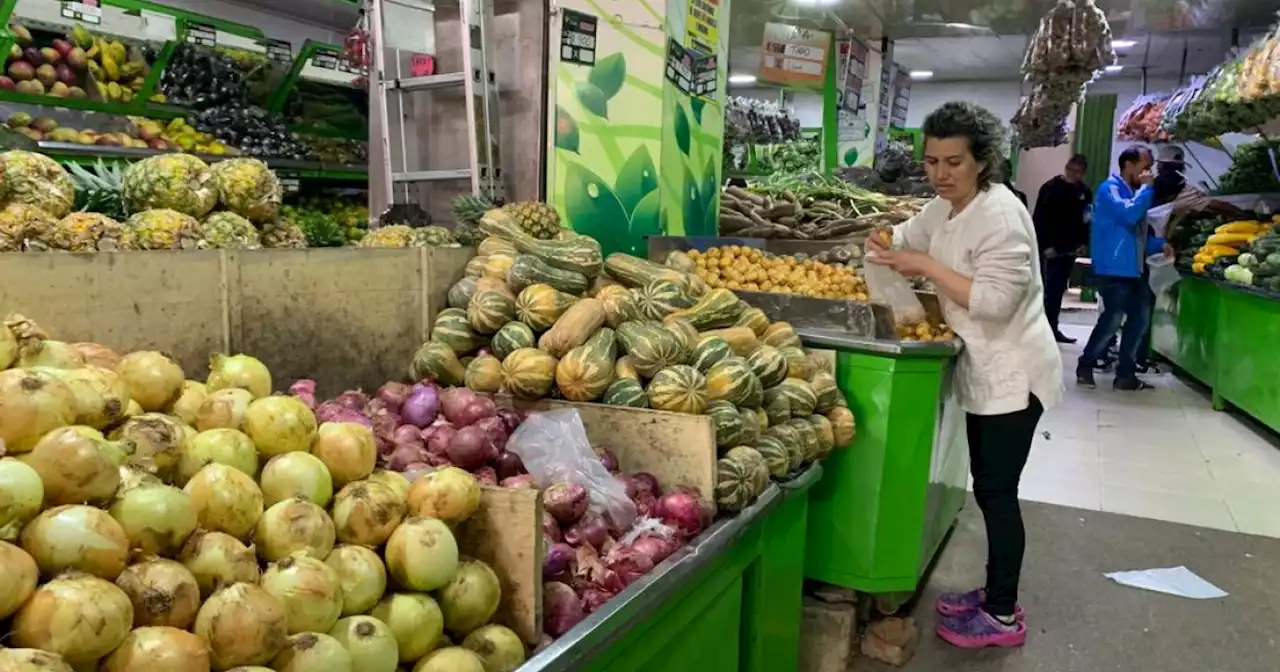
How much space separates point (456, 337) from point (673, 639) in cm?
119

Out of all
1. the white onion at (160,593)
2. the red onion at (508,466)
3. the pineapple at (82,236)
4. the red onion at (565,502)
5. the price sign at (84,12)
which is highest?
the price sign at (84,12)

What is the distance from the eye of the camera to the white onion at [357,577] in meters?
1.41

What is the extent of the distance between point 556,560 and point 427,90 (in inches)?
115

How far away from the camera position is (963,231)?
10.1 ft

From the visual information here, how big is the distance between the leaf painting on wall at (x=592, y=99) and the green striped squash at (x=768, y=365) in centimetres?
151

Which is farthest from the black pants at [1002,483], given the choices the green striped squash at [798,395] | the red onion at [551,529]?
the red onion at [551,529]

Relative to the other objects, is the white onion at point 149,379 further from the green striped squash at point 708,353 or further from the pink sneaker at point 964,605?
the pink sneaker at point 964,605

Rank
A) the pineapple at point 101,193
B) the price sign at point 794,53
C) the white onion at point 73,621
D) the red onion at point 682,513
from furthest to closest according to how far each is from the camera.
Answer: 1. the price sign at point 794,53
2. the pineapple at point 101,193
3. the red onion at point 682,513
4. the white onion at point 73,621

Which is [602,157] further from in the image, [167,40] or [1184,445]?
[1184,445]

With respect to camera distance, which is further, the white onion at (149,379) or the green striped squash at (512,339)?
the green striped squash at (512,339)

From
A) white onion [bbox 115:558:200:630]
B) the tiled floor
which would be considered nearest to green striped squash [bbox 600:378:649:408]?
white onion [bbox 115:558:200:630]

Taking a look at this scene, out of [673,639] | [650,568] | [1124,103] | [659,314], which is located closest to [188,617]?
[650,568]

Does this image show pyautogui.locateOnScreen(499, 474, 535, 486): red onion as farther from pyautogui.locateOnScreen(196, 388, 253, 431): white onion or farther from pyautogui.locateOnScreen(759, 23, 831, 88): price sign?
pyautogui.locateOnScreen(759, 23, 831, 88): price sign

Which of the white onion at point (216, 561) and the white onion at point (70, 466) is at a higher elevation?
the white onion at point (70, 466)
